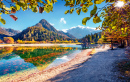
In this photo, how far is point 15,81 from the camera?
752cm

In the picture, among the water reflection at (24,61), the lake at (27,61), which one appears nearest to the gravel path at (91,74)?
the lake at (27,61)

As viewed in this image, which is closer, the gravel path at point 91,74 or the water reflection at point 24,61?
the gravel path at point 91,74

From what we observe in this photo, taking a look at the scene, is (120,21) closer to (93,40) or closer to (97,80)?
(97,80)

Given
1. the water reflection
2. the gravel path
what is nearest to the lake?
the water reflection

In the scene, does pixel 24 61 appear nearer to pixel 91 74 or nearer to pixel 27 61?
pixel 27 61

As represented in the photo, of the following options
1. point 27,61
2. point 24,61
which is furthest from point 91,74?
point 24,61

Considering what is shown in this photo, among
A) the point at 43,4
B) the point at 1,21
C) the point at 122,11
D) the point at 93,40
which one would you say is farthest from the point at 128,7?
the point at 93,40

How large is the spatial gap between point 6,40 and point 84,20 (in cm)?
16377

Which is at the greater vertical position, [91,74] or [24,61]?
[91,74]

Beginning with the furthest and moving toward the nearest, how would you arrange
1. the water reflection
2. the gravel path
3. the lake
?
the water reflection, the lake, the gravel path

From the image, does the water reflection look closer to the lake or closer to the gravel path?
the lake

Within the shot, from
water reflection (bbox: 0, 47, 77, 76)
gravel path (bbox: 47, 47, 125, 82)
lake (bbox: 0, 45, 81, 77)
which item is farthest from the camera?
water reflection (bbox: 0, 47, 77, 76)

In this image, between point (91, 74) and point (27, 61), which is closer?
point (91, 74)

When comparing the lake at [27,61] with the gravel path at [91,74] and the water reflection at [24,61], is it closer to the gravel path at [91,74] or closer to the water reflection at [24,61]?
the water reflection at [24,61]
